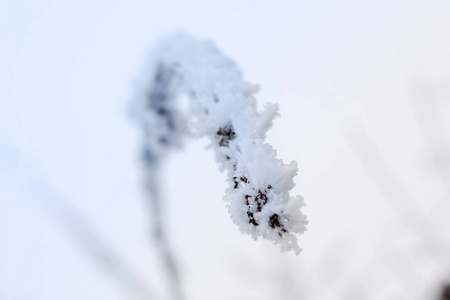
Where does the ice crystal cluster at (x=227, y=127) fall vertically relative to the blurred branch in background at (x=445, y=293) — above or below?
above

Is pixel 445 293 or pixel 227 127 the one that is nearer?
pixel 445 293

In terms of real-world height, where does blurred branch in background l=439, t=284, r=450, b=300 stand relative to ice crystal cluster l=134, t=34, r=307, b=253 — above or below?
below

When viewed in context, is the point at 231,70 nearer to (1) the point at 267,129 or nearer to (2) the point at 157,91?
(1) the point at 267,129

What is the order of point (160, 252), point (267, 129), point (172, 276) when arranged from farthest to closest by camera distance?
point (160, 252), point (172, 276), point (267, 129)

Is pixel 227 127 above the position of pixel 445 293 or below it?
above

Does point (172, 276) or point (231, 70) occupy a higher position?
point (231, 70)

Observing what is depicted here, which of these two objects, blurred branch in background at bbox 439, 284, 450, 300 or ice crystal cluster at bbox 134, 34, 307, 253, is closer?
ice crystal cluster at bbox 134, 34, 307, 253

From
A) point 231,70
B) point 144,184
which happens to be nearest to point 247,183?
point 231,70

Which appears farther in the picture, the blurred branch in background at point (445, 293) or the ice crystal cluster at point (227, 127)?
the blurred branch in background at point (445, 293)
